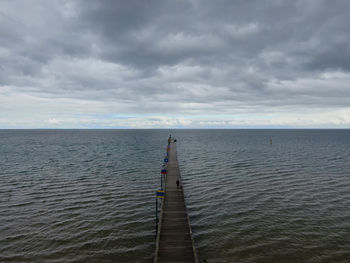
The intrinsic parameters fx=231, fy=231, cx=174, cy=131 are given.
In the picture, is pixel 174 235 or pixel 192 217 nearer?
pixel 174 235

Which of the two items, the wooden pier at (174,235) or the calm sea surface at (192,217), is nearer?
the wooden pier at (174,235)

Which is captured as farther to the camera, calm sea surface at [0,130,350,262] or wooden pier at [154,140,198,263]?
calm sea surface at [0,130,350,262]

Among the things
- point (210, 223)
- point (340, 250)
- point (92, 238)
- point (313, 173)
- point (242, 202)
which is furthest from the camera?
point (313, 173)

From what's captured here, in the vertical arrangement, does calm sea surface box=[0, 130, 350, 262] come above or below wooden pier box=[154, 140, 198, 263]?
below

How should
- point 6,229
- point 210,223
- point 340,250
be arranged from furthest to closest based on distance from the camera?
point 210,223
point 6,229
point 340,250

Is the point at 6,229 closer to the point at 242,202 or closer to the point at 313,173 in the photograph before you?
the point at 242,202

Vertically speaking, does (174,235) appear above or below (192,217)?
above

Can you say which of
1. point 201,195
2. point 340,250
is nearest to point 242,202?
point 201,195

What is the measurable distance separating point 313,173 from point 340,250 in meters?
24.6

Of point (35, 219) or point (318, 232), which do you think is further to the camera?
point (35, 219)

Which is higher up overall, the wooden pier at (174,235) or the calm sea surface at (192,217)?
the wooden pier at (174,235)

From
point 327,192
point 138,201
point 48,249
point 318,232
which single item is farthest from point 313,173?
point 48,249

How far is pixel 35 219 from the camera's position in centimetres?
1970

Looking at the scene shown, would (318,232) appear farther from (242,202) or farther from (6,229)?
(6,229)
